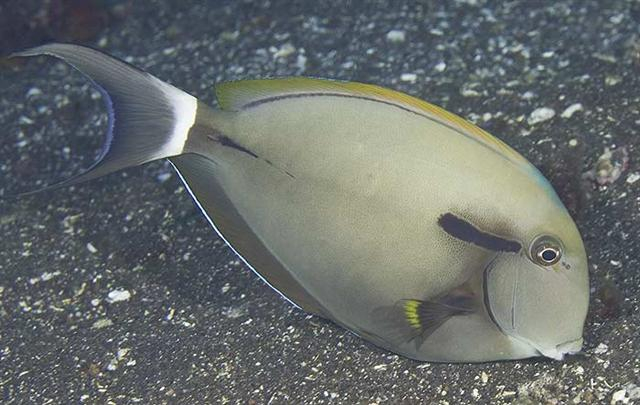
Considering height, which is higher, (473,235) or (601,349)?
(473,235)

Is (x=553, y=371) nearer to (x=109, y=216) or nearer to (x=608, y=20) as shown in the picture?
(x=109, y=216)

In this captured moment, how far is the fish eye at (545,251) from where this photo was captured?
6.82 ft

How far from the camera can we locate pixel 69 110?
180 inches

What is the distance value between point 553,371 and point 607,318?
1.06 feet

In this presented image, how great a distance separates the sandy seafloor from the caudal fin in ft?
3.21

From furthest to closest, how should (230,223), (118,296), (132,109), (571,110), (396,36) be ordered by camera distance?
1. (396,36)
2. (571,110)
3. (118,296)
4. (230,223)
5. (132,109)

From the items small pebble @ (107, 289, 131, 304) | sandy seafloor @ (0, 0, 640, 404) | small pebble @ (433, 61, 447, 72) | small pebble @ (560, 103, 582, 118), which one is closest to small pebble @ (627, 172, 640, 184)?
sandy seafloor @ (0, 0, 640, 404)

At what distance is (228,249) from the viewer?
11.0ft

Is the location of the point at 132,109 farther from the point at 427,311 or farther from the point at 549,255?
the point at 549,255

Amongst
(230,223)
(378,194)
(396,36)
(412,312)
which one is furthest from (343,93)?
(396,36)

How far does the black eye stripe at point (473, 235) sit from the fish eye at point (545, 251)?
4cm

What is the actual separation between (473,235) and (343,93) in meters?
0.55

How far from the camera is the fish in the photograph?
6.97 feet

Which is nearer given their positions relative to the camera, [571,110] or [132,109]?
[132,109]
